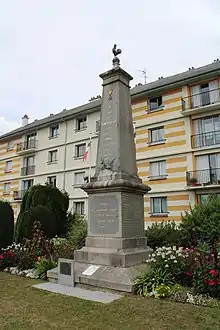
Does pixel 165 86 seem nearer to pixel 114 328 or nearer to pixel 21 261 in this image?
pixel 21 261

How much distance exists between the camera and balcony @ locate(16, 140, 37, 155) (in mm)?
31750

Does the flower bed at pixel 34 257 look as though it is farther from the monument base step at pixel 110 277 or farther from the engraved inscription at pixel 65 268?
the engraved inscription at pixel 65 268

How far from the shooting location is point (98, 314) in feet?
16.0

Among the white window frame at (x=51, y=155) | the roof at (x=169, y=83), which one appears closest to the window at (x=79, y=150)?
the white window frame at (x=51, y=155)

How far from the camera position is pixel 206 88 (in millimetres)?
21969

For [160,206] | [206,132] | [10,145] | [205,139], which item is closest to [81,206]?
[160,206]

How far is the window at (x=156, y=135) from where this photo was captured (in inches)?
920

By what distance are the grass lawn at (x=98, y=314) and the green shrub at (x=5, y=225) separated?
6410 mm

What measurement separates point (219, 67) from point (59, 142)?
16.8 metres

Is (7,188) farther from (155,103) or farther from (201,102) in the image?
(201,102)

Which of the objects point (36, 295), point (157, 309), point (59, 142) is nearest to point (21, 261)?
point (36, 295)

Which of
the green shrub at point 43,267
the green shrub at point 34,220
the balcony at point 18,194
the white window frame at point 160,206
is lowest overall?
the green shrub at point 43,267

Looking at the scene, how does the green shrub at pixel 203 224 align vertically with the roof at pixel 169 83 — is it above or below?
below

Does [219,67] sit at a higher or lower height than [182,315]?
higher
